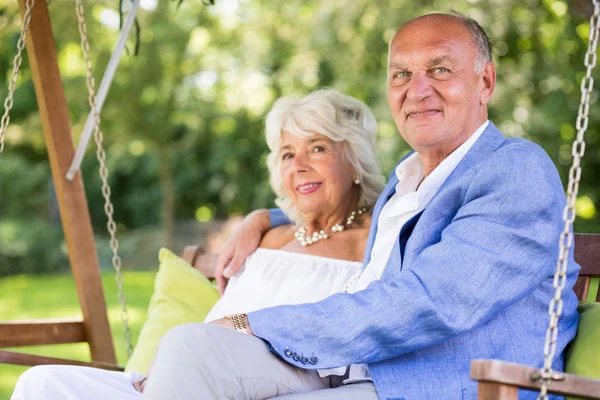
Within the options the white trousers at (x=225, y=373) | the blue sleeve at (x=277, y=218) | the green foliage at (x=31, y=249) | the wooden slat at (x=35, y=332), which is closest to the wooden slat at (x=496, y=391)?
the white trousers at (x=225, y=373)

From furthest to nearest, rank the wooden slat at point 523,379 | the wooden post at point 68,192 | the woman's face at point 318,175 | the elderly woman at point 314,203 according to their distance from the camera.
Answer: the wooden post at point 68,192 → the woman's face at point 318,175 → the elderly woman at point 314,203 → the wooden slat at point 523,379

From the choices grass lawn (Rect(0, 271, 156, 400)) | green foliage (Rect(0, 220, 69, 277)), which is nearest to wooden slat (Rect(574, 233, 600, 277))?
grass lawn (Rect(0, 271, 156, 400))

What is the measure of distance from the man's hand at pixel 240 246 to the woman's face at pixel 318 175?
0.27 m

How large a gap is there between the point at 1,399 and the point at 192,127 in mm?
8546

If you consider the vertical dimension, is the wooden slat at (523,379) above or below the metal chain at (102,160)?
below

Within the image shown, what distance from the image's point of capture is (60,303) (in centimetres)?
1070

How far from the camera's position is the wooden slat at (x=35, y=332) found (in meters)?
3.29

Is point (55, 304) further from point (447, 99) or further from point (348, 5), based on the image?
point (447, 99)

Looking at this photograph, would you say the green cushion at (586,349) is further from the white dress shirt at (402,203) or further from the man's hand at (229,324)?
the man's hand at (229,324)

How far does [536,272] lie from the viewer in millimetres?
2016

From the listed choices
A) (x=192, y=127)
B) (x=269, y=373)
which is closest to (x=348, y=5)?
(x=192, y=127)

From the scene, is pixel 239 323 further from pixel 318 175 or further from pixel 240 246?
pixel 240 246

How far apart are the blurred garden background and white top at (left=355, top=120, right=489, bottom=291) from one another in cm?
567

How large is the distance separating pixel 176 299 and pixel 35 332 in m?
0.58
